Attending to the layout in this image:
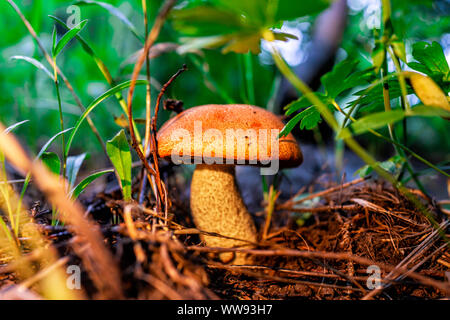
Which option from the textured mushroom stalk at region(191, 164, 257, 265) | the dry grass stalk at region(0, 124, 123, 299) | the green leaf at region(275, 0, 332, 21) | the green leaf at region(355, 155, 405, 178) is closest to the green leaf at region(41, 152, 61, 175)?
the dry grass stalk at region(0, 124, 123, 299)

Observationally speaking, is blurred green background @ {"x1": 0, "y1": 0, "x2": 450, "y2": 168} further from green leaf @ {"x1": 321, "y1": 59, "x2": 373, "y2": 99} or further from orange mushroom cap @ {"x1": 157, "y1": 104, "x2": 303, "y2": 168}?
green leaf @ {"x1": 321, "y1": 59, "x2": 373, "y2": 99}

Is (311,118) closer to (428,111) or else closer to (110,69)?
(428,111)

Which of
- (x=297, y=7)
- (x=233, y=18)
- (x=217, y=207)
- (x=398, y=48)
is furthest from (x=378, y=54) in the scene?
(x=217, y=207)

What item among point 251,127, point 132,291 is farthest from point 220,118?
point 132,291

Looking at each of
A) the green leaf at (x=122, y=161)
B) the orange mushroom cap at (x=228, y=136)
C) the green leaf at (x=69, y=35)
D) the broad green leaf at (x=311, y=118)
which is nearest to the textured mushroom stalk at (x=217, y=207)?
the orange mushroom cap at (x=228, y=136)

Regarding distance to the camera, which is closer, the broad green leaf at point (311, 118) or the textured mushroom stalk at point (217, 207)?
the broad green leaf at point (311, 118)

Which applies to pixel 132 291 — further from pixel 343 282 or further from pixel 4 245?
pixel 343 282

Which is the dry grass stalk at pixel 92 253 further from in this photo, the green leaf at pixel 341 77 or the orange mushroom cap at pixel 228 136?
the green leaf at pixel 341 77
